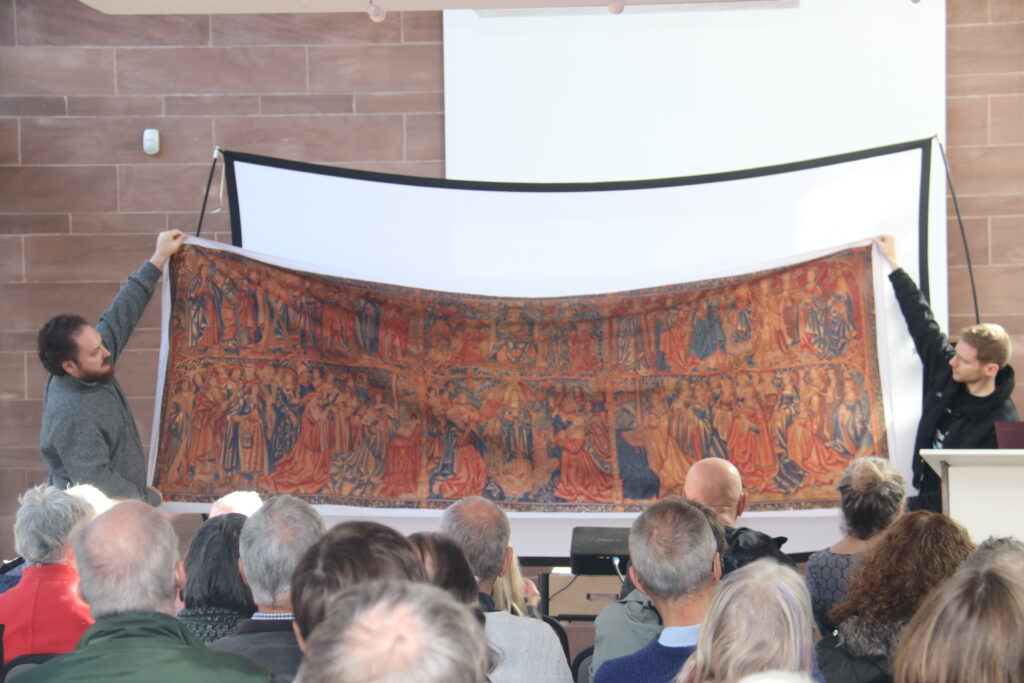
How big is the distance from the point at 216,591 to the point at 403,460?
2.79 m

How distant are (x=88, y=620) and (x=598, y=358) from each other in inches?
124

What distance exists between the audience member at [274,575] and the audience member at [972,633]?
1258mm

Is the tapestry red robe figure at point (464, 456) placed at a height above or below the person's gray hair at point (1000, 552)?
below

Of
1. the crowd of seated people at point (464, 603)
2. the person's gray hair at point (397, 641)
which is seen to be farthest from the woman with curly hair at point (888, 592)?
the person's gray hair at point (397, 641)

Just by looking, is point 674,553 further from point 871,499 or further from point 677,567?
point 871,499

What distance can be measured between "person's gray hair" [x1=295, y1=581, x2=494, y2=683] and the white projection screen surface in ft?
13.9

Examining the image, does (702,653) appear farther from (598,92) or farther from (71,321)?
(598,92)

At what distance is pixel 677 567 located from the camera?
8.80 feet

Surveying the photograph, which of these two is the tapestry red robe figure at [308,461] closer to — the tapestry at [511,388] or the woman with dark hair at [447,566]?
the tapestry at [511,388]

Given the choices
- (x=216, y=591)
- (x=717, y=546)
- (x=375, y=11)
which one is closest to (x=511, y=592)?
(x=717, y=546)

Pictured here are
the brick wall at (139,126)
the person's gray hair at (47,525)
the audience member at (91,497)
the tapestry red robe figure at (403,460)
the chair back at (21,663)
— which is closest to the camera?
the chair back at (21,663)

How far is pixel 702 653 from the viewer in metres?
2.07

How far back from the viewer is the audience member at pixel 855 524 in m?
3.49

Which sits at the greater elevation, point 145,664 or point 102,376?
point 102,376
